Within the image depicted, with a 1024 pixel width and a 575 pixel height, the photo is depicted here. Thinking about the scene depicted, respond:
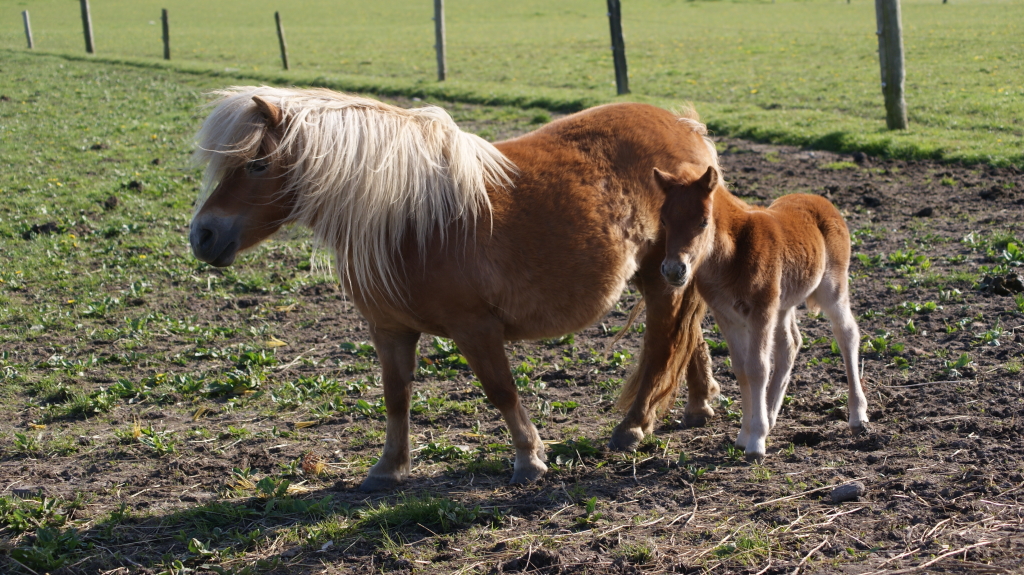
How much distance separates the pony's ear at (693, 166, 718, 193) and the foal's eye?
86.5 inches

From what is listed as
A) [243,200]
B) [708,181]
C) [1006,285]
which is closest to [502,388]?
[708,181]

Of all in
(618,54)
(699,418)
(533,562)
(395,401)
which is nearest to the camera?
(533,562)

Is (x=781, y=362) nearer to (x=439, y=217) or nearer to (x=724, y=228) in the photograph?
(x=724, y=228)

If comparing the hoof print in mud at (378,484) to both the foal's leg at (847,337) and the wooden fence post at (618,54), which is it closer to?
the foal's leg at (847,337)

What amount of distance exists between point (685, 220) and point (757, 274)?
0.58 meters

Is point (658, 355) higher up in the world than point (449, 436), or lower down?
higher up

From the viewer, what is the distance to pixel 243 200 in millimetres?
3908

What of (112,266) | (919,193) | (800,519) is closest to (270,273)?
(112,266)

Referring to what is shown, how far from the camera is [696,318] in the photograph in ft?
16.3

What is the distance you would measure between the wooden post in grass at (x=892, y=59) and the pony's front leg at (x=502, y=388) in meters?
9.89

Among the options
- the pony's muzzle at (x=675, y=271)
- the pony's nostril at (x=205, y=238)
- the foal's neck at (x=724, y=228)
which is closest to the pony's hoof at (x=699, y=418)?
the foal's neck at (x=724, y=228)

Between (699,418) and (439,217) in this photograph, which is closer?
(439,217)

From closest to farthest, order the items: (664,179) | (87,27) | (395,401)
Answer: (664,179) → (395,401) → (87,27)

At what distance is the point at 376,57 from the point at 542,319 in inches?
1020
